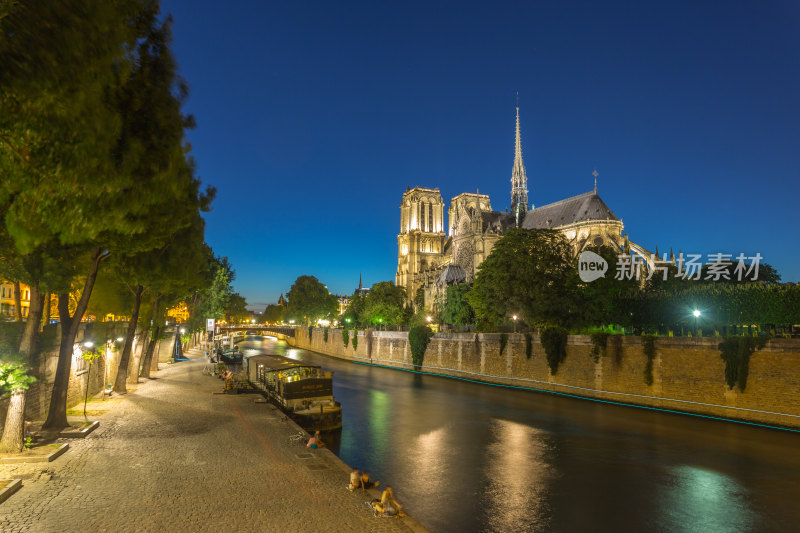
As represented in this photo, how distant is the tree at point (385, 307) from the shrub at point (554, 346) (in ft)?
155

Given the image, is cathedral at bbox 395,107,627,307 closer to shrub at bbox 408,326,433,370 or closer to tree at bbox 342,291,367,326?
tree at bbox 342,291,367,326

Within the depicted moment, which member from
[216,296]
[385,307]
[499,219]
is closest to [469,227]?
[499,219]

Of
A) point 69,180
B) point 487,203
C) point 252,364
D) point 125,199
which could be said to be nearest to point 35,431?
point 125,199

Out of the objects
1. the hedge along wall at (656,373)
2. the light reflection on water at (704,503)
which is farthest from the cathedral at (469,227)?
the light reflection on water at (704,503)

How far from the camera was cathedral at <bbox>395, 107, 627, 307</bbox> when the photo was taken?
83.6 meters

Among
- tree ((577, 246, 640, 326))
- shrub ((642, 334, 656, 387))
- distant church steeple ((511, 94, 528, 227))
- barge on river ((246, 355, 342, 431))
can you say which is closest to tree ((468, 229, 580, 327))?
tree ((577, 246, 640, 326))

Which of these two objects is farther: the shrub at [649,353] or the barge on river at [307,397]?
the shrub at [649,353]

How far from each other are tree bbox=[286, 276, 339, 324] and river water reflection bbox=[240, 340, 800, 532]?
96.7 m

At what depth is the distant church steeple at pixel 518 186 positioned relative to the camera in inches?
4488

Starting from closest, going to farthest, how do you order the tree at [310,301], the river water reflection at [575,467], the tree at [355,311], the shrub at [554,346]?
the river water reflection at [575,467] → the shrub at [554,346] → the tree at [355,311] → the tree at [310,301]

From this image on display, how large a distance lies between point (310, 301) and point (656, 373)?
342 ft

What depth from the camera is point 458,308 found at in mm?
67125

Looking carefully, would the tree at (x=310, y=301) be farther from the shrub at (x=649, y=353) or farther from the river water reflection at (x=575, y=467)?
the shrub at (x=649, y=353)

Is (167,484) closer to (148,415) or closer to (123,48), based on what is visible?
(123,48)
